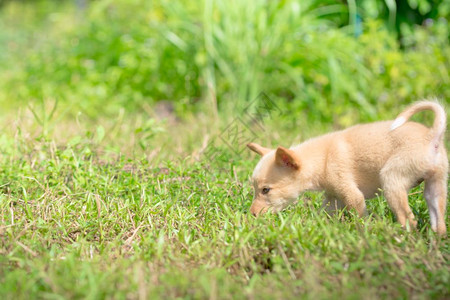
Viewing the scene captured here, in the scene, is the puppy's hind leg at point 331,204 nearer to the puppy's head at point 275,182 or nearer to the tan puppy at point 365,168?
the tan puppy at point 365,168

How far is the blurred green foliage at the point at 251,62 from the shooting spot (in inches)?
246

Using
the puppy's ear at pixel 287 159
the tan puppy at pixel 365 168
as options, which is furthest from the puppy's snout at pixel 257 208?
the puppy's ear at pixel 287 159

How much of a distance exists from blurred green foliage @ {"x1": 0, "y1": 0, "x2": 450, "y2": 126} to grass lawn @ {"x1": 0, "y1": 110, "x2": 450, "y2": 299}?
192cm

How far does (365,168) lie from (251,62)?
3.28 meters

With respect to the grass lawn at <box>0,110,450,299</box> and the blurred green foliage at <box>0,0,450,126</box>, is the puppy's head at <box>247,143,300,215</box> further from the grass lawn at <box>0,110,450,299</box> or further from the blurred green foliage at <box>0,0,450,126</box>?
the blurred green foliage at <box>0,0,450,126</box>

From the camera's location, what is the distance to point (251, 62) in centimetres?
637

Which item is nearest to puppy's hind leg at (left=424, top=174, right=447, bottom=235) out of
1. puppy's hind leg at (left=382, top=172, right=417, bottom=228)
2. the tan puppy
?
the tan puppy

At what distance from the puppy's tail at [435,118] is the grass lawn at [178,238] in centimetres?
49

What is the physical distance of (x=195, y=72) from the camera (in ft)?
22.4

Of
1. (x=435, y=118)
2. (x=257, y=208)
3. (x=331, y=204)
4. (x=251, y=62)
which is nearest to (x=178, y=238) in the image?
(x=257, y=208)

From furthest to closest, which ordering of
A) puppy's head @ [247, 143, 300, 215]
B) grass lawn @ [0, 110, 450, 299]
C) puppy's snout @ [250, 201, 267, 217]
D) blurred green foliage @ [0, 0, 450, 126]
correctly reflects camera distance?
blurred green foliage @ [0, 0, 450, 126], puppy's head @ [247, 143, 300, 215], puppy's snout @ [250, 201, 267, 217], grass lawn @ [0, 110, 450, 299]

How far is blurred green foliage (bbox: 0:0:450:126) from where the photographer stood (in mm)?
6238

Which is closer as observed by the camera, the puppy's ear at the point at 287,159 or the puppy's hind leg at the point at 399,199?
the puppy's hind leg at the point at 399,199

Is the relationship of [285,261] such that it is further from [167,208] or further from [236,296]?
[167,208]
